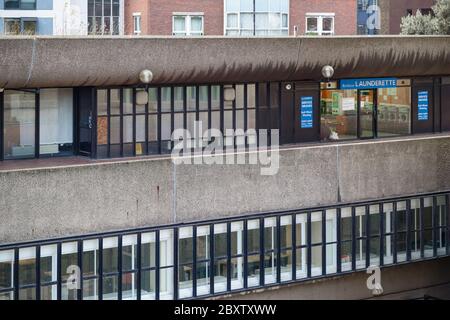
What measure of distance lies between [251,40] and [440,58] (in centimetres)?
654

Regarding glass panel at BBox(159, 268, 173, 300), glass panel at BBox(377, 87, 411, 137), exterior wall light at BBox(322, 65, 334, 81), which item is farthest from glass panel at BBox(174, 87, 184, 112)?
glass panel at BBox(377, 87, 411, 137)

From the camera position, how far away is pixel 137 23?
45.6 m

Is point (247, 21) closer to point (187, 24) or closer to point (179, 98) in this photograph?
point (187, 24)

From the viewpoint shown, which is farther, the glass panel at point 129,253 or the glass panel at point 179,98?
the glass panel at point 179,98

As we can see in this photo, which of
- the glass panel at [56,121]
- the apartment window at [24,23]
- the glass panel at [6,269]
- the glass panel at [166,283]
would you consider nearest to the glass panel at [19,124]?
the glass panel at [56,121]

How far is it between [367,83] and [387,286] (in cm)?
551

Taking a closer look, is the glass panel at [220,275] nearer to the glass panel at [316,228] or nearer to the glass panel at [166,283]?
the glass panel at [166,283]

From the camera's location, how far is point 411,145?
30.1m

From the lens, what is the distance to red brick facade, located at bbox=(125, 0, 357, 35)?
146ft

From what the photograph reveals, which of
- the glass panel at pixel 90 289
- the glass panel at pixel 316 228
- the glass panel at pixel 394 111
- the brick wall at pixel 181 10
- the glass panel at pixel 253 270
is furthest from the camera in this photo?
the brick wall at pixel 181 10

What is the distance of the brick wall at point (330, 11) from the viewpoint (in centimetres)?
4703

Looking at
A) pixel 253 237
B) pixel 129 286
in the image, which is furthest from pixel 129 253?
pixel 253 237

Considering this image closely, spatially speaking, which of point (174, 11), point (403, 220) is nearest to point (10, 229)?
point (403, 220)

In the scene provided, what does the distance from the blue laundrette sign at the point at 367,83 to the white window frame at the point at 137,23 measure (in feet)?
53.8
